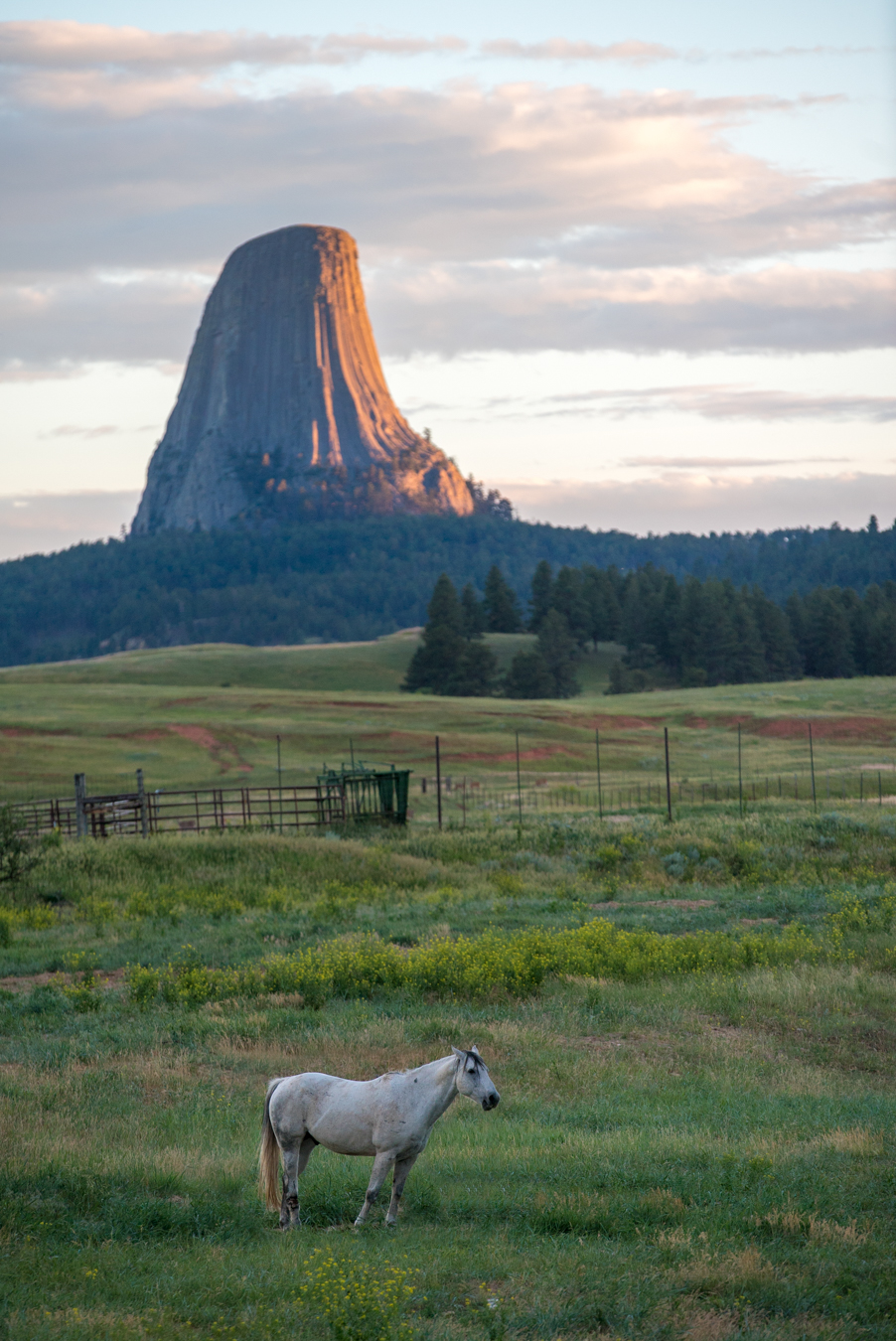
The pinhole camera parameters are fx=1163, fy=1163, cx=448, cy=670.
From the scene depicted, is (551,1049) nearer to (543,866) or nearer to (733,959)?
(733,959)

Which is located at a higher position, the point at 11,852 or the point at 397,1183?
the point at 397,1183

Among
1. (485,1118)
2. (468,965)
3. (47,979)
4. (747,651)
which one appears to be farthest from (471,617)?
(485,1118)

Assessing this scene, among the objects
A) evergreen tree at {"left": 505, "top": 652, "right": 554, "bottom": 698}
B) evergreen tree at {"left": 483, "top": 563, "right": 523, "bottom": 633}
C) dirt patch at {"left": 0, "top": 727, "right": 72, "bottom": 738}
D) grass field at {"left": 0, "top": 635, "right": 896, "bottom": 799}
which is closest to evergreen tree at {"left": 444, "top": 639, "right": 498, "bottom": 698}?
evergreen tree at {"left": 505, "top": 652, "right": 554, "bottom": 698}

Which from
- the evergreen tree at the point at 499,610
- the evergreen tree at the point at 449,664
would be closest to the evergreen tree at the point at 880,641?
the evergreen tree at the point at 499,610

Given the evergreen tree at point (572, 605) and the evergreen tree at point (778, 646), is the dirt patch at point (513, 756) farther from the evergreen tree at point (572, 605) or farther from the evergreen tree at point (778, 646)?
the evergreen tree at point (572, 605)

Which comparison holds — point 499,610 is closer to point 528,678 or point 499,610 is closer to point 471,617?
point 471,617

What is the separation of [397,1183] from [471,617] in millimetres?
115433

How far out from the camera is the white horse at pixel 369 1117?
25.5 ft

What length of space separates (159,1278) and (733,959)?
12754mm

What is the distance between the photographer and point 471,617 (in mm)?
122938

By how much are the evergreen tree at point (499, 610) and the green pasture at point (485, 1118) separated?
4220 inches

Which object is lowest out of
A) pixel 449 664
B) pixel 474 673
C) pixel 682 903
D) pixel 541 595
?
pixel 682 903

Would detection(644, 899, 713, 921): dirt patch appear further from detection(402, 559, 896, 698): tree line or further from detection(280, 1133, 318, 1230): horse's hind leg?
detection(402, 559, 896, 698): tree line

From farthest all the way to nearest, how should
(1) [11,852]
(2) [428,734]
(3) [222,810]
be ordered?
1. (2) [428,734]
2. (3) [222,810]
3. (1) [11,852]
